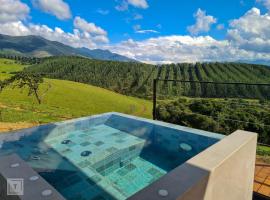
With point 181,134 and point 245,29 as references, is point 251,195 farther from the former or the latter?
point 245,29

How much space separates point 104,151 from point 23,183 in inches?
80.9

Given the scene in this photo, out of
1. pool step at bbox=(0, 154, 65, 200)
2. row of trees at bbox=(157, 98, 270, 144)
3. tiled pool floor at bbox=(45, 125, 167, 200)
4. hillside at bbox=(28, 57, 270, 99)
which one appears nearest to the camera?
pool step at bbox=(0, 154, 65, 200)

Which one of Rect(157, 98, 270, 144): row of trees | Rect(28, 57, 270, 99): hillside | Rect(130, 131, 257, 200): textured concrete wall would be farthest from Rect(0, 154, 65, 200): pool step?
Rect(28, 57, 270, 99): hillside

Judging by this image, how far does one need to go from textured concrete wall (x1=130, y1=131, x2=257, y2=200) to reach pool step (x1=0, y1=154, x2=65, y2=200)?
658mm

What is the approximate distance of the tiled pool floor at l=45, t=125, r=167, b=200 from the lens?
8.66 ft

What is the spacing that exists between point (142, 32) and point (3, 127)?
30299 millimetres

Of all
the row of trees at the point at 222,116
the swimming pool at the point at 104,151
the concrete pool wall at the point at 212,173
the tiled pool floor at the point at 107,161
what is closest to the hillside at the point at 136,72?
the row of trees at the point at 222,116

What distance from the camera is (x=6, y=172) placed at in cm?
181

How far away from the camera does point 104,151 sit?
368cm

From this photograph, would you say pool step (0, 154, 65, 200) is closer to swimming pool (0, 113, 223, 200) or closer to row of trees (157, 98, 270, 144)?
swimming pool (0, 113, 223, 200)

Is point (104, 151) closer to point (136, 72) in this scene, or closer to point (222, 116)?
point (222, 116)

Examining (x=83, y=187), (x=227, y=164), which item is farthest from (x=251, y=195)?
(x=83, y=187)

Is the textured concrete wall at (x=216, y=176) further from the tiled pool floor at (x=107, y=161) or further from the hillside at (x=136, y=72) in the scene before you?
the hillside at (x=136, y=72)

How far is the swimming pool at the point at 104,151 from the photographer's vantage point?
272 centimetres
